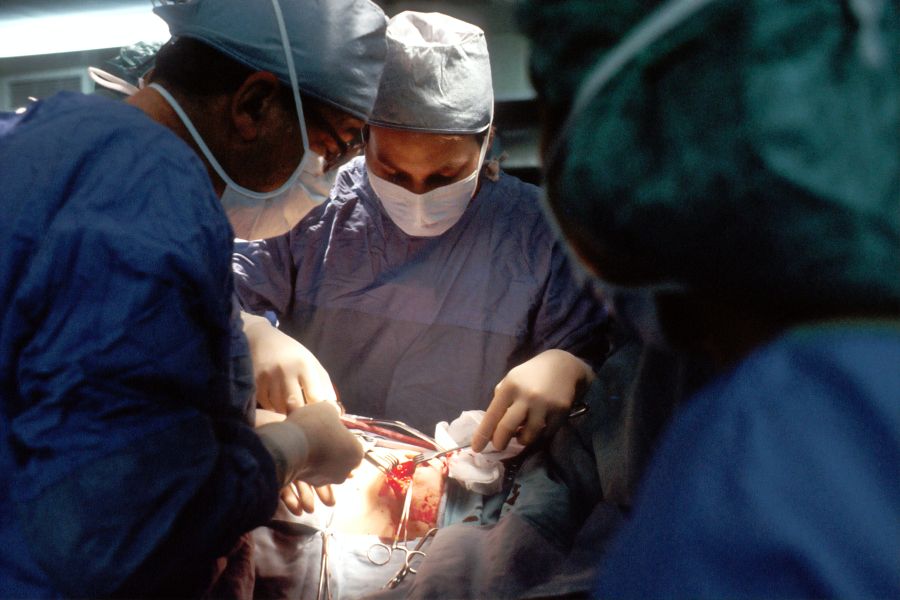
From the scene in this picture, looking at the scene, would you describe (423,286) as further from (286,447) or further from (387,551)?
(286,447)

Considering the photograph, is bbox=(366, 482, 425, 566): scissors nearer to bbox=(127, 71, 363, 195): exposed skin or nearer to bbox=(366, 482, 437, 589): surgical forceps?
bbox=(366, 482, 437, 589): surgical forceps

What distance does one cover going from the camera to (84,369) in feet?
3.58

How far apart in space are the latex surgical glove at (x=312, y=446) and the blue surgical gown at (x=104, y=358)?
36cm

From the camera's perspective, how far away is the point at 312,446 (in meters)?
1.80

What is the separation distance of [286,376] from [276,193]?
835 mm

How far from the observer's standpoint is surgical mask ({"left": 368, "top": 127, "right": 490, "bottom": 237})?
262 centimetres

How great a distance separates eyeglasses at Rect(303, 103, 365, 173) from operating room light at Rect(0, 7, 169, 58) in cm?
110

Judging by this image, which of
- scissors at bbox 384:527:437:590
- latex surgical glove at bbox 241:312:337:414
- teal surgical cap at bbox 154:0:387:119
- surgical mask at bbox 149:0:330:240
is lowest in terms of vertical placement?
scissors at bbox 384:527:437:590

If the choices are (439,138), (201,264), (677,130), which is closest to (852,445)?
(677,130)

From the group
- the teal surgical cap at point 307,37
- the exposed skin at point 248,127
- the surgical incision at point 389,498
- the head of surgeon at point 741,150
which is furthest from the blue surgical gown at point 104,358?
the surgical incision at point 389,498

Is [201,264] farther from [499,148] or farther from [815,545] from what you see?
[499,148]

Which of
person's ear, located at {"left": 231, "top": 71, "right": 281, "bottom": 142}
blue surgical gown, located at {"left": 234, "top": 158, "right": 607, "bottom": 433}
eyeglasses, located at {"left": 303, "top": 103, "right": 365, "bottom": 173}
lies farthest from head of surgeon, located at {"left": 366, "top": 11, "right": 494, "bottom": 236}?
person's ear, located at {"left": 231, "top": 71, "right": 281, "bottom": 142}

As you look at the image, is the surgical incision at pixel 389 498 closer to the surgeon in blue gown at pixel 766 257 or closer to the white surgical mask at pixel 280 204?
the white surgical mask at pixel 280 204

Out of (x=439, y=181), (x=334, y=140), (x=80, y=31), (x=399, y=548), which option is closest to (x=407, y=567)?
(x=399, y=548)
